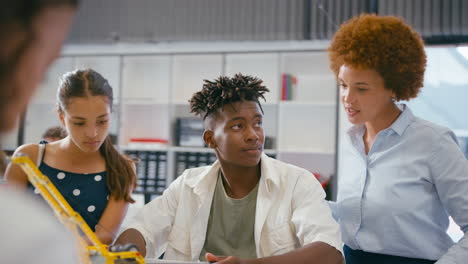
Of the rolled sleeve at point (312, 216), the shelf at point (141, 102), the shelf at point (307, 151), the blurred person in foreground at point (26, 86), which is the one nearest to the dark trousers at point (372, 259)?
the rolled sleeve at point (312, 216)

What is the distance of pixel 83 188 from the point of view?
1628 millimetres

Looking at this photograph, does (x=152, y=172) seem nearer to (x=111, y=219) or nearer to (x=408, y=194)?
(x=111, y=219)

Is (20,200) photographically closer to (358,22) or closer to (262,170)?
(262,170)

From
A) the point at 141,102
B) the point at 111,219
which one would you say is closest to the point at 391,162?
the point at 111,219

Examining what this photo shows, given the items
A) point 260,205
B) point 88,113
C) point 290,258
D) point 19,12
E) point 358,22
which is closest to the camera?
point 19,12

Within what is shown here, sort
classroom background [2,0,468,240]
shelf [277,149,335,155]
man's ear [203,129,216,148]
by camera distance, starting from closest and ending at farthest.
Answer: man's ear [203,129,216,148], classroom background [2,0,468,240], shelf [277,149,335,155]

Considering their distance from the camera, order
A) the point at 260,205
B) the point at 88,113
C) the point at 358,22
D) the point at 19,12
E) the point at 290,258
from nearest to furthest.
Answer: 1. the point at 19,12
2. the point at 290,258
3. the point at 260,205
4. the point at 88,113
5. the point at 358,22

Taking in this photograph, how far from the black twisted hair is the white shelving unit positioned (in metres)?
3.19

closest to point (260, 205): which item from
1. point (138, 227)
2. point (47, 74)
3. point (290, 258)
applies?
point (290, 258)

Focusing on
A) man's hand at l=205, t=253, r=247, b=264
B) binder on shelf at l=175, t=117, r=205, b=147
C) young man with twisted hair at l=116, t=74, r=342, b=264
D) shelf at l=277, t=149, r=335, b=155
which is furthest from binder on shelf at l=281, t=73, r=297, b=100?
man's hand at l=205, t=253, r=247, b=264

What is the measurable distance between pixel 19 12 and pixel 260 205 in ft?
4.01

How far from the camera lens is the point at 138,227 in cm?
153

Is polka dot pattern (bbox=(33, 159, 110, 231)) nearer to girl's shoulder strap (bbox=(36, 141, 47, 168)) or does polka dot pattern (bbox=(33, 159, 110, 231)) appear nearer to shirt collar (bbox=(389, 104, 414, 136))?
girl's shoulder strap (bbox=(36, 141, 47, 168))

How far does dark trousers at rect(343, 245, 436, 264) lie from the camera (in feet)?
4.95
